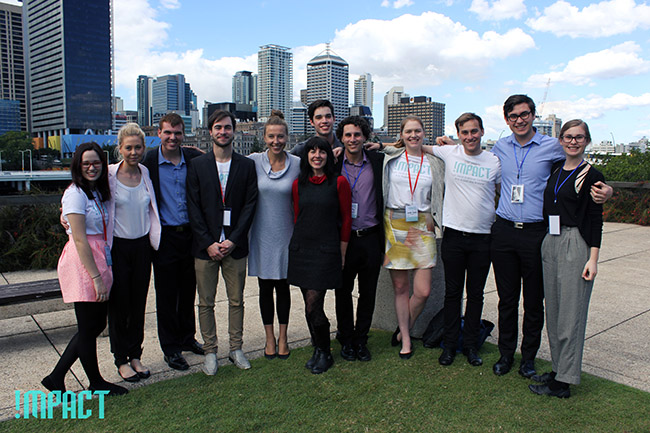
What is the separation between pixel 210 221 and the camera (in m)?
4.01

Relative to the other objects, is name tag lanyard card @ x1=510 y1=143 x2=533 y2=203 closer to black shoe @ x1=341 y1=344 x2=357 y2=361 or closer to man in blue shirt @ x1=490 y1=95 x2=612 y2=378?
man in blue shirt @ x1=490 y1=95 x2=612 y2=378

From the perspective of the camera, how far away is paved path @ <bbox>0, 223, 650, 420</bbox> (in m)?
4.00

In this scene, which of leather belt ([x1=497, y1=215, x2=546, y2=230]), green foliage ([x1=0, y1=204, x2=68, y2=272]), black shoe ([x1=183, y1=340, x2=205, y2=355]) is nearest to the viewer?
leather belt ([x1=497, y1=215, x2=546, y2=230])

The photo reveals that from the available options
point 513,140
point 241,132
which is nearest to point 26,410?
point 513,140

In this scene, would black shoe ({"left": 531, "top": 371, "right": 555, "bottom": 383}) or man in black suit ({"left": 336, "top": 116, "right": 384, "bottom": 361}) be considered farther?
man in black suit ({"left": 336, "top": 116, "right": 384, "bottom": 361})

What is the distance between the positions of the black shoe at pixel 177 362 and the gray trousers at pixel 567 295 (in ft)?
9.45

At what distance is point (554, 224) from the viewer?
358 centimetres

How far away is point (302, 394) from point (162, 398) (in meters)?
1.00

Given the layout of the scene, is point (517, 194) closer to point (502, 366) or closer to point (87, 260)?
point (502, 366)

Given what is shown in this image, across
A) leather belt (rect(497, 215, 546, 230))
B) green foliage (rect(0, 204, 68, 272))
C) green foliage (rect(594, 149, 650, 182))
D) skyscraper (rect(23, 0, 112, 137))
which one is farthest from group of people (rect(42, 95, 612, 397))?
skyscraper (rect(23, 0, 112, 137))

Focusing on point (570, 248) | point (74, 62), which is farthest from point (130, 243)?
point (74, 62)

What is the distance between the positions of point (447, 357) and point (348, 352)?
833mm

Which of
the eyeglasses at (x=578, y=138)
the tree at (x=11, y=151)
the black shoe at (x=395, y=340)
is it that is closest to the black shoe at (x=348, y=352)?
the black shoe at (x=395, y=340)

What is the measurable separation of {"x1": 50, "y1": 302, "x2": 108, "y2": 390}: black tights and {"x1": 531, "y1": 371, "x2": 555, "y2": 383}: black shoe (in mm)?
3217
